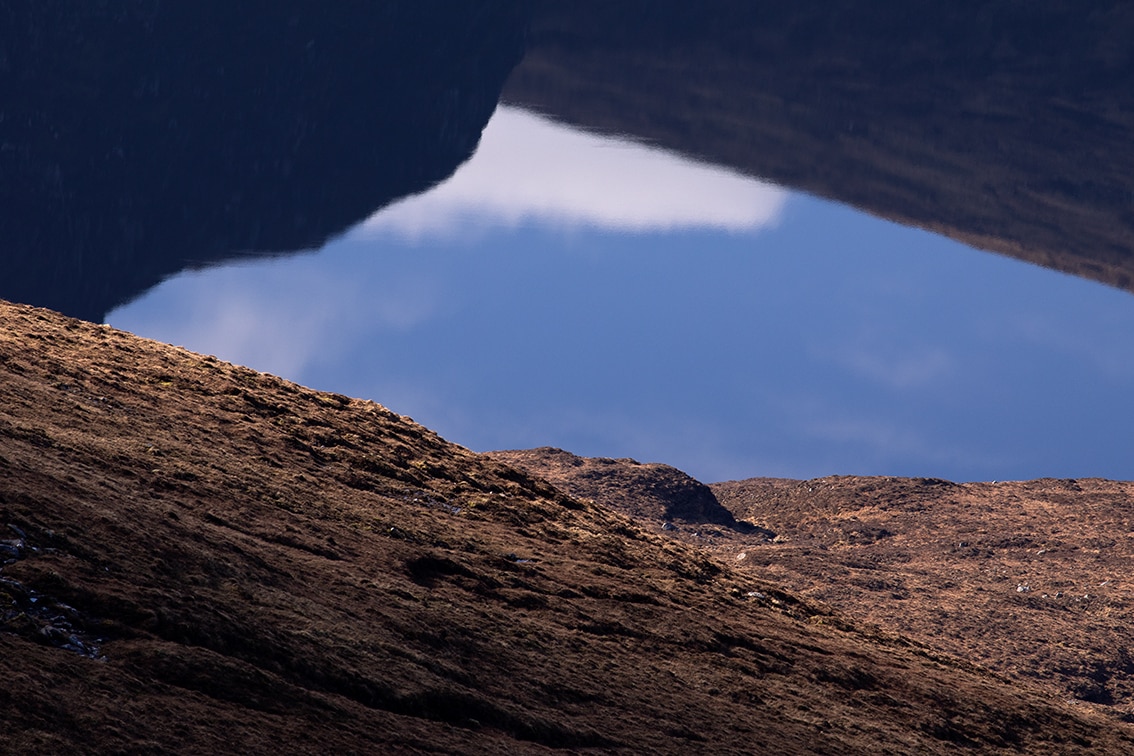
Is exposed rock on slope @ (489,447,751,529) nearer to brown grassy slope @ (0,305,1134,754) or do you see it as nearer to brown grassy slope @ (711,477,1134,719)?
brown grassy slope @ (711,477,1134,719)

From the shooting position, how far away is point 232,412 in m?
21.1

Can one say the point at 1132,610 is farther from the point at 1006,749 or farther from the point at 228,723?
the point at 228,723

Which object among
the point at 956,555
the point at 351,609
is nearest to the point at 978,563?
the point at 956,555

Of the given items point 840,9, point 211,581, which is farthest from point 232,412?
point 840,9

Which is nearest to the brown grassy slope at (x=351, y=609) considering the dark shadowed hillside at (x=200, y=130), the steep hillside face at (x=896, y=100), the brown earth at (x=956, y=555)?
the brown earth at (x=956, y=555)

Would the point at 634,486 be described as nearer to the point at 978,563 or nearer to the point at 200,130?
the point at 978,563

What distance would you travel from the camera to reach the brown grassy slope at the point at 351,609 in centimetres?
1155

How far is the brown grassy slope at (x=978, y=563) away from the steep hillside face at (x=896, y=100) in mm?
25193

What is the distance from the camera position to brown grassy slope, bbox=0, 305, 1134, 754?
11.6 m

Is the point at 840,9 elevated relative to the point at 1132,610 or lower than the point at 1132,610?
elevated

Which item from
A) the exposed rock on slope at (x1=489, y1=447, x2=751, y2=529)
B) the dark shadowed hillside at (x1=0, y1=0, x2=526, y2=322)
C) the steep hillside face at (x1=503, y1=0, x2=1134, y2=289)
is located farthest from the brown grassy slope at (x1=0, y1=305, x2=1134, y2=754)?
the steep hillside face at (x1=503, y1=0, x2=1134, y2=289)

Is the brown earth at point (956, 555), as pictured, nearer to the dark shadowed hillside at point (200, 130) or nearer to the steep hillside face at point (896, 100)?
the dark shadowed hillside at point (200, 130)

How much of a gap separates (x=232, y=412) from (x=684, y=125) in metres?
60.3

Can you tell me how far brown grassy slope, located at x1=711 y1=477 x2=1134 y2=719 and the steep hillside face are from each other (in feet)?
82.7
